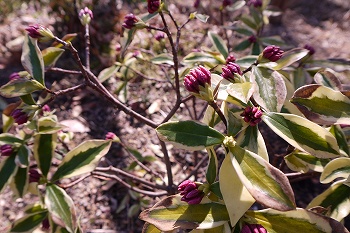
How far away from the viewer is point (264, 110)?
87 centimetres

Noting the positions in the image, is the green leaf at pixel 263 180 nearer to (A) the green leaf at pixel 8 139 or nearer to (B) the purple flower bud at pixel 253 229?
(B) the purple flower bud at pixel 253 229

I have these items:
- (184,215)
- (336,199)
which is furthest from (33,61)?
(336,199)

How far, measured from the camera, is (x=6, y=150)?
1.19 meters

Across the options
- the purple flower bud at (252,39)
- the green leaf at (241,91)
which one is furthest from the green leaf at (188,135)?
the purple flower bud at (252,39)

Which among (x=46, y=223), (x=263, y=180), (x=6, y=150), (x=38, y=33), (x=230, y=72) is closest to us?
(x=263, y=180)

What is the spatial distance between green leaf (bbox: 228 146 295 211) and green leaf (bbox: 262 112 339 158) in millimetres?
104

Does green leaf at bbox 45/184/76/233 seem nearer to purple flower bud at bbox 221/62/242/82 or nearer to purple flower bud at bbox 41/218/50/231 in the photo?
purple flower bud at bbox 41/218/50/231

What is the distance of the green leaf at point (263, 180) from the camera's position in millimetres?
722

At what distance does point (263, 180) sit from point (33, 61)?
79 cm

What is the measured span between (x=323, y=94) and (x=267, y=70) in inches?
6.2

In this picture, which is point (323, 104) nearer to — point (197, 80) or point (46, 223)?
point (197, 80)

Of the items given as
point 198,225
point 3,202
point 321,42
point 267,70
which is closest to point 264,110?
point 267,70

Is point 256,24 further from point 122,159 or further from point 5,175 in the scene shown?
point 5,175

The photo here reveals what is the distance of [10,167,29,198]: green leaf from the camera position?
122 centimetres
